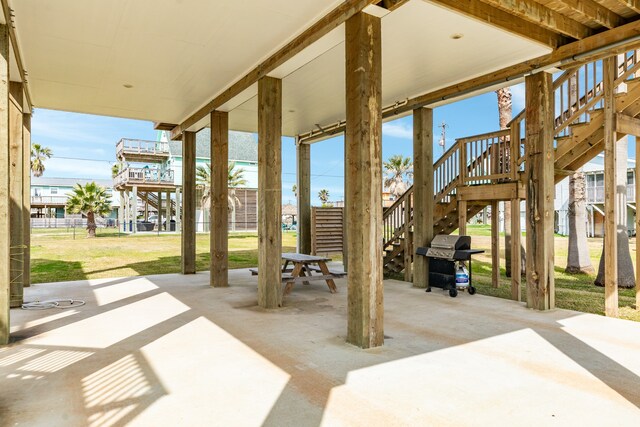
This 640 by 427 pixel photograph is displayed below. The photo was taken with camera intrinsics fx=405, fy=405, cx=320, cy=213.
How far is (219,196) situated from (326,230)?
14.0 ft

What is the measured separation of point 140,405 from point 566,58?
5.68 m

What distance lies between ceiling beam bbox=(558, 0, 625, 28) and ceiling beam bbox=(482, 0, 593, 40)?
0.24 m

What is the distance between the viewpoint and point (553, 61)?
5.04 metres

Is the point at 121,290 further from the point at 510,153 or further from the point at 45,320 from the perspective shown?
the point at 510,153

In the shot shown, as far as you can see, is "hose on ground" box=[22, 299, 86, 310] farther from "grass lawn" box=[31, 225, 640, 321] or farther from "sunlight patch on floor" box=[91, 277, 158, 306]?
"grass lawn" box=[31, 225, 640, 321]

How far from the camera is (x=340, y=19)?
13.0 ft

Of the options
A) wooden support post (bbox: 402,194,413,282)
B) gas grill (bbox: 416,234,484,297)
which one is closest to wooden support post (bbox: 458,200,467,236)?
gas grill (bbox: 416,234,484,297)

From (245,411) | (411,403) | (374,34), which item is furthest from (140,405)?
(374,34)

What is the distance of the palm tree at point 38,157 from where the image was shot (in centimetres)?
3669

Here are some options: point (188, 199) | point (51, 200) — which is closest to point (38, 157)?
point (51, 200)

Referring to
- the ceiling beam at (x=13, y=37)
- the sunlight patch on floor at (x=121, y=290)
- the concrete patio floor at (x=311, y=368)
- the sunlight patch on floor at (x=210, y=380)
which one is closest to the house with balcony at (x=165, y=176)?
the sunlight patch on floor at (x=121, y=290)

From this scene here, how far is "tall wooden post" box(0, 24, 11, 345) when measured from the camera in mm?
3766

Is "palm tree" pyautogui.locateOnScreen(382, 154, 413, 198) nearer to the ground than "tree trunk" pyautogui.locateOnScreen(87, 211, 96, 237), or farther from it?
farther from it

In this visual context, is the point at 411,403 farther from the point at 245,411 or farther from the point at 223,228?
the point at 223,228
